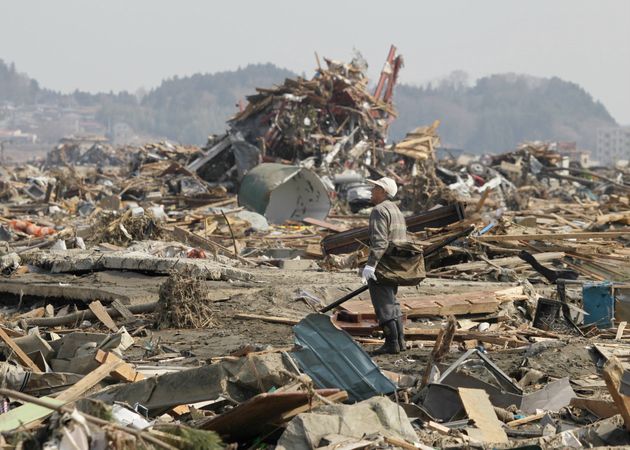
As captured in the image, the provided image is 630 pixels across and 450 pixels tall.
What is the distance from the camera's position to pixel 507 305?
35.6 ft

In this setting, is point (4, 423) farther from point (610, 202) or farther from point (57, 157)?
point (57, 157)

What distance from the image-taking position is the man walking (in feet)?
28.3

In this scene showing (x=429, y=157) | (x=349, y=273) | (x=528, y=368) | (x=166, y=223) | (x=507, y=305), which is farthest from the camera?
(x=429, y=157)

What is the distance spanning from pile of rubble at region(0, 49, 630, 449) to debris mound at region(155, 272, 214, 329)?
16 millimetres

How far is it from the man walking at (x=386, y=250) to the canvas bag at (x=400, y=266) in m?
0.05

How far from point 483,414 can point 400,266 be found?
2393mm

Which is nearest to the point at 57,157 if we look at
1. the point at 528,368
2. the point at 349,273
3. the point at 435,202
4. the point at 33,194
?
the point at 33,194

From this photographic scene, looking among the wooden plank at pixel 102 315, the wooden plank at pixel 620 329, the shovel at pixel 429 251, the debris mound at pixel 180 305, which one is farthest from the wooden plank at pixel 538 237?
the wooden plank at pixel 102 315

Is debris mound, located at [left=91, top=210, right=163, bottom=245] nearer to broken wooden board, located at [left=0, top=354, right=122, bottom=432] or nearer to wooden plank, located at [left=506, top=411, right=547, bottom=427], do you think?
broken wooden board, located at [left=0, top=354, right=122, bottom=432]

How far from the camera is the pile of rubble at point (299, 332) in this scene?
5809 mm

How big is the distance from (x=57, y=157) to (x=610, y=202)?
5939 centimetres

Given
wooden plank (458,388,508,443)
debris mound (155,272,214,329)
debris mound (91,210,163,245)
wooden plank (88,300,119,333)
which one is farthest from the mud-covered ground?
debris mound (91,210,163,245)

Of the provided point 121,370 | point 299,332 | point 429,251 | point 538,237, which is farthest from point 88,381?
point 538,237

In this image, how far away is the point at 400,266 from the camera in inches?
341
